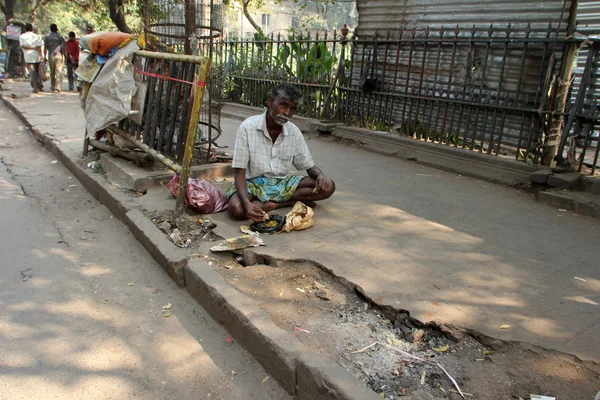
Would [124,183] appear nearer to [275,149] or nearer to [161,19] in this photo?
[275,149]

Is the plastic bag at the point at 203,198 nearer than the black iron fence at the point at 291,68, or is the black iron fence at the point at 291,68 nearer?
the plastic bag at the point at 203,198

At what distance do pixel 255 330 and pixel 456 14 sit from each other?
665 centimetres

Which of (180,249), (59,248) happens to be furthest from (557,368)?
(59,248)

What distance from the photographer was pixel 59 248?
3920mm

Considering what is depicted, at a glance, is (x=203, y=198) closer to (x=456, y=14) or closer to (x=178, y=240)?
(x=178, y=240)

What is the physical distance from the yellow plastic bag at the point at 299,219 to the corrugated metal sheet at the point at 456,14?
13.3 ft

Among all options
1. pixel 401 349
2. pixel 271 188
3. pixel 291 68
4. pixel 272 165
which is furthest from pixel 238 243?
pixel 291 68

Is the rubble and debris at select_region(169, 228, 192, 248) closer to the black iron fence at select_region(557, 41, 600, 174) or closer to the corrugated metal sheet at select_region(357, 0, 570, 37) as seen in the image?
the black iron fence at select_region(557, 41, 600, 174)


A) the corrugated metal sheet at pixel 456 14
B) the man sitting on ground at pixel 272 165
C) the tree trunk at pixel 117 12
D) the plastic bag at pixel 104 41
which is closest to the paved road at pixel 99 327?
the man sitting on ground at pixel 272 165

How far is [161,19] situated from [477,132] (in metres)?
5.35

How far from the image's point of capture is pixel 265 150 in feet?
14.2

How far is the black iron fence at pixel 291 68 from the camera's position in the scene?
9.07m

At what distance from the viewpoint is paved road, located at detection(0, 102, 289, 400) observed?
2.37 meters

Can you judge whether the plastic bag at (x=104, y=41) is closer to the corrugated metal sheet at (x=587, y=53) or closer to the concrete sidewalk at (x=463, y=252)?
the concrete sidewalk at (x=463, y=252)
